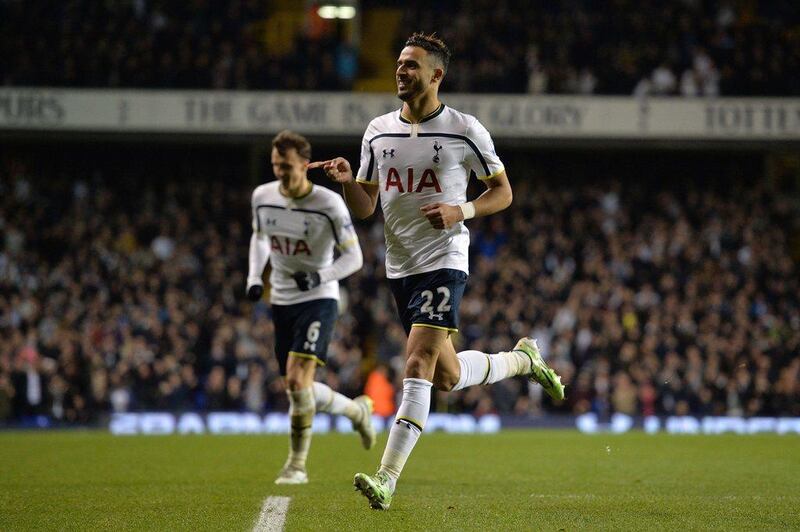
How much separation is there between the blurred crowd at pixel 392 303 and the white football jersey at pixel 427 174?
12.3 meters

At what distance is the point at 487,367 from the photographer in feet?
24.2

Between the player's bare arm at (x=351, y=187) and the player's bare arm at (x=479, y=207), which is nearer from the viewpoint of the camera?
the player's bare arm at (x=479, y=207)

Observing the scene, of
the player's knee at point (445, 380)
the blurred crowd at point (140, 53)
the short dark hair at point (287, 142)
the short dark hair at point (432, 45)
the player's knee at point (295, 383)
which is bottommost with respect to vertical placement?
the player's knee at point (295, 383)

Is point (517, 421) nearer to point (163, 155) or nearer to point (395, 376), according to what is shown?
point (395, 376)

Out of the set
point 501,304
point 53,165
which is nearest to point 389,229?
point 501,304

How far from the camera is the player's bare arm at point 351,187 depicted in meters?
6.49

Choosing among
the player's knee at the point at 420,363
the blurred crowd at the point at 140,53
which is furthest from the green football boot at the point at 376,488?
the blurred crowd at the point at 140,53

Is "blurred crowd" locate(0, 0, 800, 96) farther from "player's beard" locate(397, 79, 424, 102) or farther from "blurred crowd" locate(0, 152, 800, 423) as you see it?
"player's beard" locate(397, 79, 424, 102)

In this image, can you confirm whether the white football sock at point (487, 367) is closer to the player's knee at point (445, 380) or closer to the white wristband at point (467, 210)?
the player's knee at point (445, 380)

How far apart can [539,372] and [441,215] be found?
2019 millimetres

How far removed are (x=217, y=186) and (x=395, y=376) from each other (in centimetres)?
787

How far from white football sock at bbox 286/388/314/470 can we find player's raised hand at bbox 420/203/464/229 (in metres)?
3.00

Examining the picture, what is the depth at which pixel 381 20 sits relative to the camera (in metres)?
28.0

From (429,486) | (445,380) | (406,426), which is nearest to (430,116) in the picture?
(445,380)
